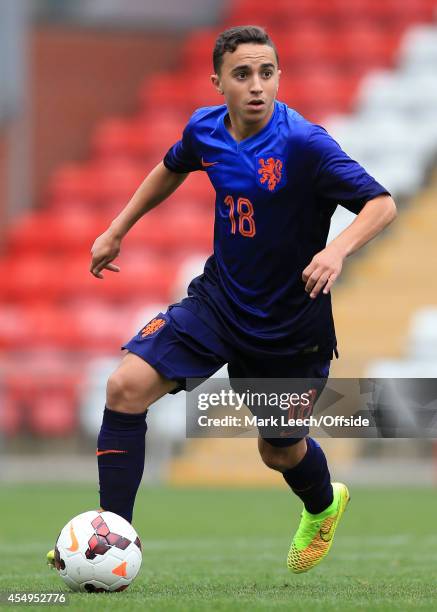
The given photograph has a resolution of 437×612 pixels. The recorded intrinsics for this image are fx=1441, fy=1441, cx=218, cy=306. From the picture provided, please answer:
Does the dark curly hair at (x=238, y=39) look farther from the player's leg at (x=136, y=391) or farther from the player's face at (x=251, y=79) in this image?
the player's leg at (x=136, y=391)

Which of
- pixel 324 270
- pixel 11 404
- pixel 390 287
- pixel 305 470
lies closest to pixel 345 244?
pixel 324 270

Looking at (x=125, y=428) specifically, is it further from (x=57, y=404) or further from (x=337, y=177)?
(x=57, y=404)

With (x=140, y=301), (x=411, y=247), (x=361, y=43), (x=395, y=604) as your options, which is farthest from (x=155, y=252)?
(x=395, y=604)

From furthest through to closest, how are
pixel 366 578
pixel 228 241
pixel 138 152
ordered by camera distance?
pixel 138 152, pixel 366 578, pixel 228 241

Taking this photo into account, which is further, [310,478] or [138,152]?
[138,152]

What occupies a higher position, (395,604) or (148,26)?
(148,26)

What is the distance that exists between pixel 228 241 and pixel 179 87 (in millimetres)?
12213

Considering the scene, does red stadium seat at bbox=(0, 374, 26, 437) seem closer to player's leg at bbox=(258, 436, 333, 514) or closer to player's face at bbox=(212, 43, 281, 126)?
player's leg at bbox=(258, 436, 333, 514)

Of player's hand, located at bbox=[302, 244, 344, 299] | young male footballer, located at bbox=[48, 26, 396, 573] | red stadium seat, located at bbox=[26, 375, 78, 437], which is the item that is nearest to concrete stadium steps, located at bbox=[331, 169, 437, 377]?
red stadium seat, located at bbox=[26, 375, 78, 437]

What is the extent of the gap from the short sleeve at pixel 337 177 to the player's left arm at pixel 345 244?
0.06 metres

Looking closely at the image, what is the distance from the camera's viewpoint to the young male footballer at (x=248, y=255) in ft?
15.5

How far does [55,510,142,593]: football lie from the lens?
15.0 feet

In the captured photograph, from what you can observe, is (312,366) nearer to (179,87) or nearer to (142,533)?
(142,533)

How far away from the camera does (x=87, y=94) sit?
16734mm
